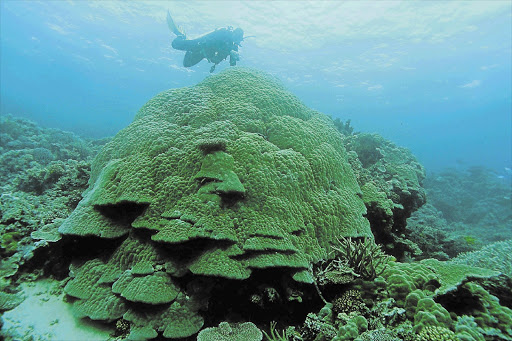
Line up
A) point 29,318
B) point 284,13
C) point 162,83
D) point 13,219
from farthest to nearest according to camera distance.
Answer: point 162,83
point 284,13
point 13,219
point 29,318

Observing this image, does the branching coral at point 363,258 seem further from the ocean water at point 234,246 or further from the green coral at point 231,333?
the green coral at point 231,333

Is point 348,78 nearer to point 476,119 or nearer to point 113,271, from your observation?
point 113,271

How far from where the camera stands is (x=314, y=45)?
26.0 metres

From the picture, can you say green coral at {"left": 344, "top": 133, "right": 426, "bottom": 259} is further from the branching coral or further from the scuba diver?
the scuba diver

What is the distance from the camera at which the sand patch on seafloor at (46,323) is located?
3.08 m

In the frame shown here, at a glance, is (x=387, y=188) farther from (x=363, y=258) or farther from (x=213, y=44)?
(x=213, y=44)

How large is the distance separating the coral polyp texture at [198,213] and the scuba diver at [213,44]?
569 cm

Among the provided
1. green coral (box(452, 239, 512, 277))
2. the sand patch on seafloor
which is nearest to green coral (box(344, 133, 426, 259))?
green coral (box(452, 239, 512, 277))

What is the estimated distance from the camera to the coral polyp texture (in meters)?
3.38

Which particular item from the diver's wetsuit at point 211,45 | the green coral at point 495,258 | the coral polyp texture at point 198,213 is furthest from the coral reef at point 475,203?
the diver's wetsuit at point 211,45

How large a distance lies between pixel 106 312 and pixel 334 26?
26.6m

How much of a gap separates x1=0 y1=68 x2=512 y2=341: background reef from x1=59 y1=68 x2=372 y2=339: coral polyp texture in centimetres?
2

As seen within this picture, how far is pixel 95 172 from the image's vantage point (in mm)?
5570

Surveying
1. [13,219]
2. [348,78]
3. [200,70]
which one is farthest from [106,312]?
[200,70]
